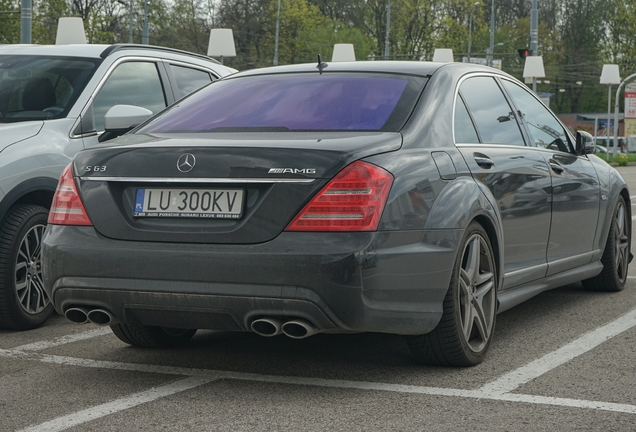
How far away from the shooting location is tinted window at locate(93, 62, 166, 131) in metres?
7.13

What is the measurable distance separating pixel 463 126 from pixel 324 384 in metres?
1.55

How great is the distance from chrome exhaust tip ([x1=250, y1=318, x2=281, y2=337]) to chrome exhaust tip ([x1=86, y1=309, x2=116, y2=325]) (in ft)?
2.26

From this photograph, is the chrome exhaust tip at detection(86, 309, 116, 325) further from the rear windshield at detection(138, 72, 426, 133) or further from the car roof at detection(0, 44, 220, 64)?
the car roof at detection(0, 44, 220, 64)

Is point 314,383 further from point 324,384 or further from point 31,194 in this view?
point 31,194

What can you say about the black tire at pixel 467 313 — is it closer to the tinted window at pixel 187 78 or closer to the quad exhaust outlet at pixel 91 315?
the quad exhaust outlet at pixel 91 315

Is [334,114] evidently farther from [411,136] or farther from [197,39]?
[197,39]

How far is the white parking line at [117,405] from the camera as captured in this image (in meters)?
4.11

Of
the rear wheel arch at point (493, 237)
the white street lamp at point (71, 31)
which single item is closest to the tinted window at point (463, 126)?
the rear wheel arch at point (493, 237)

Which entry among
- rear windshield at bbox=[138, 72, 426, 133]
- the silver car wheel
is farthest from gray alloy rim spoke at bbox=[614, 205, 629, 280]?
rear windshield at bbox=[138, 72, 426, 133]

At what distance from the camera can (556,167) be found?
21.3ft

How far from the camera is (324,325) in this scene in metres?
4.43

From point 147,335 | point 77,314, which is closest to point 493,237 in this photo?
point 147,335

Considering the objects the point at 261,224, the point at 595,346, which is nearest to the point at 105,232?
the point at 261,224

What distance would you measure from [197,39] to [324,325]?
6768 centimetres
